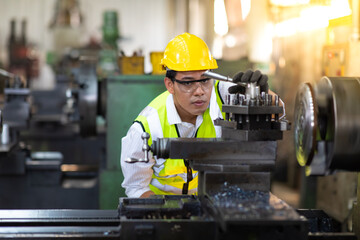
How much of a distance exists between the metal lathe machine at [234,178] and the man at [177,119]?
1.49 ft

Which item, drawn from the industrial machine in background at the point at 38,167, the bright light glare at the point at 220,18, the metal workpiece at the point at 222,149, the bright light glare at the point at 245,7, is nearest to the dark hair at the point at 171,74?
the metal workpiece at the point at 222,149

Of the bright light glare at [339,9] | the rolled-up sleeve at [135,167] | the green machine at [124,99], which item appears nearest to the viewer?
the rolled-up sleeve at [135,167]

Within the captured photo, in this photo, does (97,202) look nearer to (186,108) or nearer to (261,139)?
(186,108)

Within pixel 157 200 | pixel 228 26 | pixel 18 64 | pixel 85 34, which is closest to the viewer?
pixel 157 200

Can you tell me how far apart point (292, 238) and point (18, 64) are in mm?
7526

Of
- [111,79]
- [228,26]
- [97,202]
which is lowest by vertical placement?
[97,202]

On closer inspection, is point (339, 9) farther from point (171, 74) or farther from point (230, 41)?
point (230, 41)

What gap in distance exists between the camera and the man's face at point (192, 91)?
1955 mm

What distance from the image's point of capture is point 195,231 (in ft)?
4.08

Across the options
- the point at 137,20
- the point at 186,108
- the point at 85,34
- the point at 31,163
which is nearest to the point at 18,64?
the point at 85,34

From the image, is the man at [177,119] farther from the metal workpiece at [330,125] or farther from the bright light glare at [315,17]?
the bright light glare at [315,17]

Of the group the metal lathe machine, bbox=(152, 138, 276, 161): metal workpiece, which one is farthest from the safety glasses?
bbox=(152, 138, 276, 161): metal workpiece

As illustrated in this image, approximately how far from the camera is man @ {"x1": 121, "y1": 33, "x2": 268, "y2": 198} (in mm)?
1941

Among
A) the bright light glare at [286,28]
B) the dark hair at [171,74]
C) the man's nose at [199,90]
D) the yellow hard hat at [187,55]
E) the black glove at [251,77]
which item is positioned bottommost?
the man's nose at [199,90]
